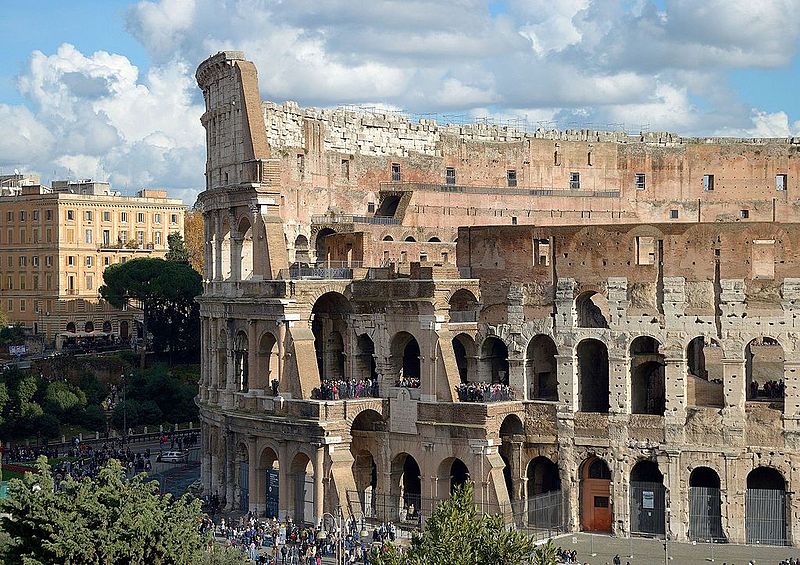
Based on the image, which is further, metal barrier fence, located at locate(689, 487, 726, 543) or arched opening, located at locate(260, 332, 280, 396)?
arched opening, located at locate(260, 332, 280, 396)

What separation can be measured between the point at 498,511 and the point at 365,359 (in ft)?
30.8

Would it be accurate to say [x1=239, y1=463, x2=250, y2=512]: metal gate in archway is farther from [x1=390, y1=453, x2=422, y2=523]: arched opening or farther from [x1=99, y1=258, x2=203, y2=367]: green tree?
[x1=99, y1=258, x2=203, y2=367]: green tree

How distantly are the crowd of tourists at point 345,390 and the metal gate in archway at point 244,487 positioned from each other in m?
5.33

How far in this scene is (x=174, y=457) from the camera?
234 feet

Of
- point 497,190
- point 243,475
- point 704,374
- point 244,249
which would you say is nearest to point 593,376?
point 704,374

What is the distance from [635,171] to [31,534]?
45.5m

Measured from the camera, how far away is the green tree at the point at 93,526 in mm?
34344

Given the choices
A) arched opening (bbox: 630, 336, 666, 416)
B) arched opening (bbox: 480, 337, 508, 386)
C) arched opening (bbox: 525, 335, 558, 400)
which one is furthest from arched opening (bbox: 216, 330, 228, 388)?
arched opening (bbox: 630, 336, 666, 416)

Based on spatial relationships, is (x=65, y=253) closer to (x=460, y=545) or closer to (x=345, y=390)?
(x=345, y=390)

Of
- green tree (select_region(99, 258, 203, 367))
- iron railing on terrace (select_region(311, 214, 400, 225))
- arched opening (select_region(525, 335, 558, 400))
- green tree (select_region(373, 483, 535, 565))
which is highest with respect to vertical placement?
iron railing on terrace (select_region(311, 214, 400, 225))

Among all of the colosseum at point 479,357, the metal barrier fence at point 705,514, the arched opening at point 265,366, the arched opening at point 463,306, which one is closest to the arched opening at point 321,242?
the colosseum at point 479,357

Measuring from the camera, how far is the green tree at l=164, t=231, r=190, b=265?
10238 cm

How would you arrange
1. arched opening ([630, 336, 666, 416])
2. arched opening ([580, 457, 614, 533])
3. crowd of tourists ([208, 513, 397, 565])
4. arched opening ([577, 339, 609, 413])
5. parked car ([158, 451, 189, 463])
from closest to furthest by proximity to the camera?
crowd of tourists ([208, 513, 397, 565]) → arched opening ([580, 457, 614, 533]) → arched opening ([630, 336, 666, 416]) → arched opening ([577, 339, 609, 413]) → parked car ([158, 451, 189, 463])

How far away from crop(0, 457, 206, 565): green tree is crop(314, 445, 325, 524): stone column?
62.6 feet
